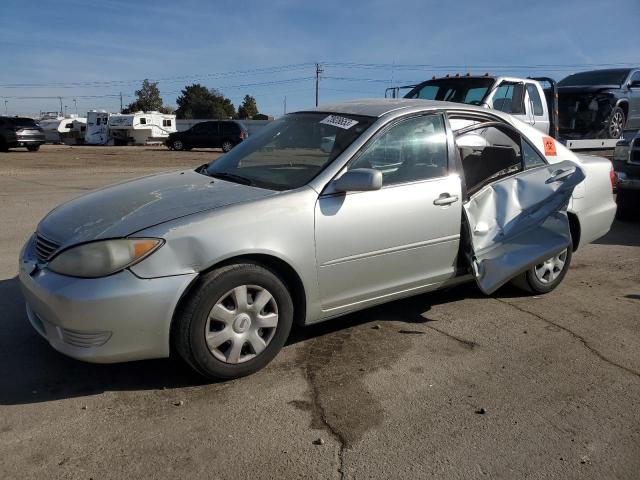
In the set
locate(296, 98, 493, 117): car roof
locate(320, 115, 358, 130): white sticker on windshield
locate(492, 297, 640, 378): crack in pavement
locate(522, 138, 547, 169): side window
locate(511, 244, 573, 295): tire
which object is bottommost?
locate(492, 297, 640, 378): crack in pavement

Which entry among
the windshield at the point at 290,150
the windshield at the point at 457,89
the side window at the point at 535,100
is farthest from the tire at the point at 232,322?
the side window at the point at 535,100

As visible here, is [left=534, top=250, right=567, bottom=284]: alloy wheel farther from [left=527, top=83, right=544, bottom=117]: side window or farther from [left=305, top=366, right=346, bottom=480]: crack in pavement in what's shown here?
[left=527, top=83, right=544, bottom=117]: side window

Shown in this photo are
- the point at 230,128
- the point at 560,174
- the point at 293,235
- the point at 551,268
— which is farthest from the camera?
the point at 230,128

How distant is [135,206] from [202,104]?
9909 cm

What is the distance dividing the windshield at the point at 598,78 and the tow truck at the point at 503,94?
11.4 ft

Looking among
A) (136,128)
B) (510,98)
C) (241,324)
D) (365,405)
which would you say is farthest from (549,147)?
(136,128)

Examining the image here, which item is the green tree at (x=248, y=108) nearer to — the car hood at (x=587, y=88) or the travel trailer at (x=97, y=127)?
the travel trailer at (x=97, y=127)

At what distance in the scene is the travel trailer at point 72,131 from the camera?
45.3 metres

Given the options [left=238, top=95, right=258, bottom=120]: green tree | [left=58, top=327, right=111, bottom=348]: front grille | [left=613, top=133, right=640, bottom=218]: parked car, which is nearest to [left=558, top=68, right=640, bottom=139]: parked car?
[left=613, top=133, right=640, bottom=218]: parked car

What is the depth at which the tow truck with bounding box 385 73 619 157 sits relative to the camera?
9.92 metres

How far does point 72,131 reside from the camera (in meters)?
45.7

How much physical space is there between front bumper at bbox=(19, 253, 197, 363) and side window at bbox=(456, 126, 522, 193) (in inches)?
110

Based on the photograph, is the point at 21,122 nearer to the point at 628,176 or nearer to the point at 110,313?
the point at 628,176

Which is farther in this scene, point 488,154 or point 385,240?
point 488,154
